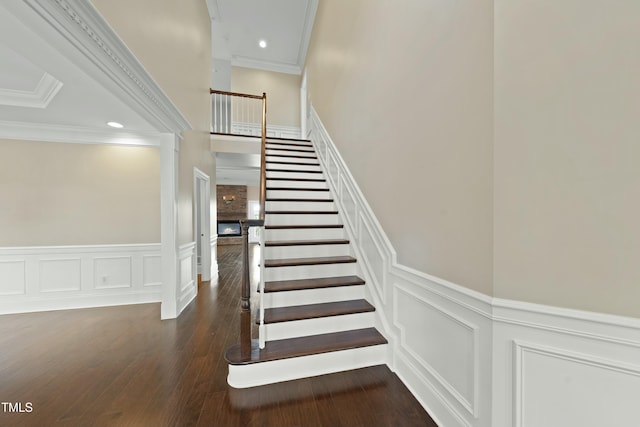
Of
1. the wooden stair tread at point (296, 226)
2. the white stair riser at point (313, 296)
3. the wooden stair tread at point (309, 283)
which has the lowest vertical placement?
the white stair riser at point (313, 296)

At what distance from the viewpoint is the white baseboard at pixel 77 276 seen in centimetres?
319

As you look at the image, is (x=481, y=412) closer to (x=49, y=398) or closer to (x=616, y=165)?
(x=616, y=165)

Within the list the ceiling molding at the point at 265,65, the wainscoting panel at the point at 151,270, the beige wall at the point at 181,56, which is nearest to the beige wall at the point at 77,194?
the wainscoting panel at the point at 151,270

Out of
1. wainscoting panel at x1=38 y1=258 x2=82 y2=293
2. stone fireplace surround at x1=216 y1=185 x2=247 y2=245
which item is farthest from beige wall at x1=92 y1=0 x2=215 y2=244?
stone fireplace surround at x1=216 y1=185 x2=247 y2=245

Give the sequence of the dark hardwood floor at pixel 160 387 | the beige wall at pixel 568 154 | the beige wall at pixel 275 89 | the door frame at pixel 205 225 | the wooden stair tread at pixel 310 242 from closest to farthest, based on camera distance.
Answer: the beige wall at pixel 568 154
the dark hardwood floor at pixel 160 387
the wooden stair tread at pixel 310 242
the door frame at pixel 205 225
the beige wall at pixel 275 89

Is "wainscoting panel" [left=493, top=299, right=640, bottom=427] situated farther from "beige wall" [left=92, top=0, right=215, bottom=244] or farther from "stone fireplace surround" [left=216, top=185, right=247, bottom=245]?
"stone fireplace surround" [left=216, top=185, right=247, bottom=245]

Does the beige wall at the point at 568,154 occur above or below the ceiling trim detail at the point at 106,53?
below

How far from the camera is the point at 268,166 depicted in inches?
173

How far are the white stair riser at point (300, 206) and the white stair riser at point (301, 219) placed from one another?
0.76 feet

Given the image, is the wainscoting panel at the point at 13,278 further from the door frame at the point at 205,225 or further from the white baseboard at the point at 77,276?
the door frame at the point at 205,225

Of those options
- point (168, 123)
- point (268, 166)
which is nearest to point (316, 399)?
point (168, 123)

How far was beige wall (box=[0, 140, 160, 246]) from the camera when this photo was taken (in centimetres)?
324

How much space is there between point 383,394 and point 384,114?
2.18 metres

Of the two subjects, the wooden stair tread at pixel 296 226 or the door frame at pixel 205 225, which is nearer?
the wooden stair tread at pixel 296 226
